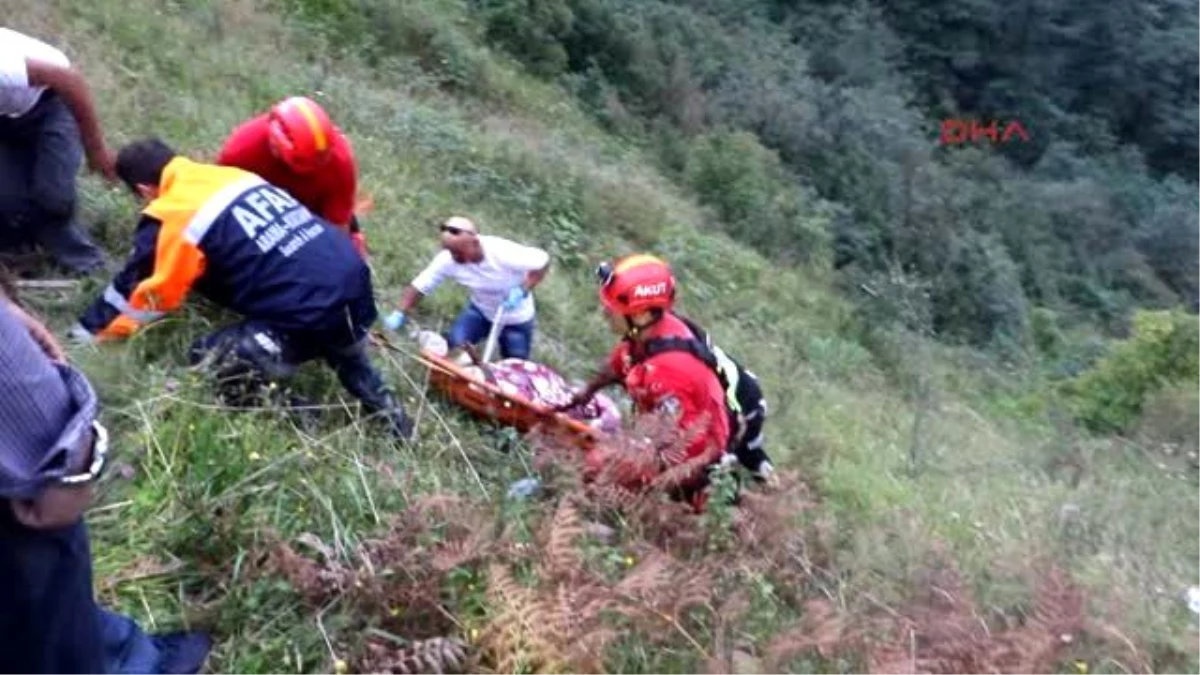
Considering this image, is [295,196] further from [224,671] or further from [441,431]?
[224,671]

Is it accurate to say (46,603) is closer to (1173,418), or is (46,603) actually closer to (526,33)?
(1173,418)

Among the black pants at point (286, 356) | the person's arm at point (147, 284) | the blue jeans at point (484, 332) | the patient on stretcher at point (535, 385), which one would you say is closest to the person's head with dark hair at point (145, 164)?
the person's arm at point (147, 284)

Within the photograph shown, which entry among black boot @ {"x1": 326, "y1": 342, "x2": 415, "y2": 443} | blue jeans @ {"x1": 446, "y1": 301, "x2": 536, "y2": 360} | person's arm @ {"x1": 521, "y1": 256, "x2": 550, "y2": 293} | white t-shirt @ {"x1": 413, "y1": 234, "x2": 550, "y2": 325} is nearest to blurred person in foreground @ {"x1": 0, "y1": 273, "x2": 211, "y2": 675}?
black boot @ {"x1": 326, "y1": 342, "x2": 415, "y2": 443}

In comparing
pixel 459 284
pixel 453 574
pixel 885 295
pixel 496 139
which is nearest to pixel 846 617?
pixel 453 574

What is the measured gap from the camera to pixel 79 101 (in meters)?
6.33

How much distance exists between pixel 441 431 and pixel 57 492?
2.71m

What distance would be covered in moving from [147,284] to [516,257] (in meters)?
2.36

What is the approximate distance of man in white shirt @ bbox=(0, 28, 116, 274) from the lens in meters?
6.27

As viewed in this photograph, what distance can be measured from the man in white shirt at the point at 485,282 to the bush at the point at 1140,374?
978 cm

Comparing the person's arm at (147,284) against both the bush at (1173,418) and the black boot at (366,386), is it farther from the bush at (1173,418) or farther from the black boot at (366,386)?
the bush at (1173,418)

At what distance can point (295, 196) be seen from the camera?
6672 millimetres

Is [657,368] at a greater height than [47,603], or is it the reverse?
[47,603]

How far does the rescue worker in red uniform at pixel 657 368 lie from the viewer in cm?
610

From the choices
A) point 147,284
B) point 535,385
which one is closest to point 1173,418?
point 535,385
